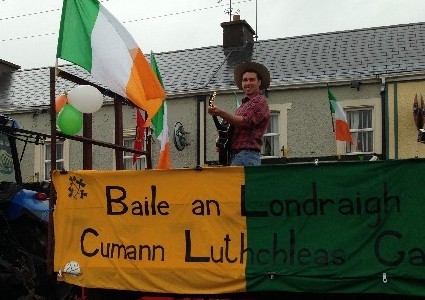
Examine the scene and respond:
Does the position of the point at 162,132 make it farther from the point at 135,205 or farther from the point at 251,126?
the point at 135,205

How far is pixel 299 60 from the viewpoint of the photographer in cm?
2106

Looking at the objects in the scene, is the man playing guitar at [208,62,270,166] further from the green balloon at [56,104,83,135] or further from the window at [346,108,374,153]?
the window at [346,108,374,153]

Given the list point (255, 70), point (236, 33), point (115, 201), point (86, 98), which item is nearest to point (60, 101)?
point (86, 98)

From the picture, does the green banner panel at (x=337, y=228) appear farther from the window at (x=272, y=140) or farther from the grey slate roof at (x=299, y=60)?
the window at (x=272, y=140)

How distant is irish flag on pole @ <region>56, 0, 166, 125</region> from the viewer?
5.57m

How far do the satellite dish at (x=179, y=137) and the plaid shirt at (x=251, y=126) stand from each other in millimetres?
14838

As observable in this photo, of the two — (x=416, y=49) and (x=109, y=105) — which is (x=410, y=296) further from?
(x=109, y=105)

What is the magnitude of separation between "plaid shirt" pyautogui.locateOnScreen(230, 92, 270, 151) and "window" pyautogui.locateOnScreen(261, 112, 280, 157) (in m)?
14.3

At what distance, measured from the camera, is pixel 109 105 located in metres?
21.7

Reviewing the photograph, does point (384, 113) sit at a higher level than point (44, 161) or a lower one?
higher

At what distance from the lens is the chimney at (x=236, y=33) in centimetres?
2333

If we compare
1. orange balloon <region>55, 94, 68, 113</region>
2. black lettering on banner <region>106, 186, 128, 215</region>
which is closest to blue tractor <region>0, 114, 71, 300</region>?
orange balloon <region>55, 94, 68, 113</region>

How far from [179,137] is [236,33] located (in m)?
5.48

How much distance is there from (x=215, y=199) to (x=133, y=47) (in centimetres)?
235
